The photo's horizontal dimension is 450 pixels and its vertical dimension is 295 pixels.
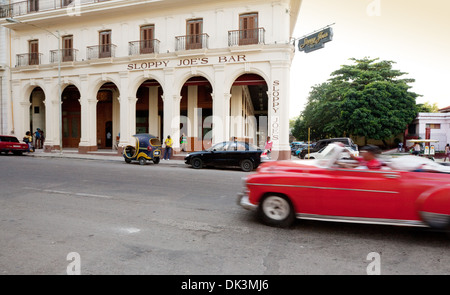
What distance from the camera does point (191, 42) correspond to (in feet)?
61.8

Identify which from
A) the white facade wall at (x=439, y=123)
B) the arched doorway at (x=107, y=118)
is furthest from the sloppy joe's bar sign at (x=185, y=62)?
the white facade wall at (x=439, y=123)

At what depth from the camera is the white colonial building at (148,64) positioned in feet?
56.9

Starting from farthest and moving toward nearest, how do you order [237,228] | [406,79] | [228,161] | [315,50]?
[406,79] < [315,50] < [228,161] < [237,228]

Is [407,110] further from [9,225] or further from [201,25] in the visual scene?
[9,225]

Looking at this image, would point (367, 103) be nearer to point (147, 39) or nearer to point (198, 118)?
point (198, 118)

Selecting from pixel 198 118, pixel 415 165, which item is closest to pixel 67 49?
pixel 198 118

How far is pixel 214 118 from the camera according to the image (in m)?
18.3

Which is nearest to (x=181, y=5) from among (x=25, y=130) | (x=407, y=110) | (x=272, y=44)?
(x=272, y=44)

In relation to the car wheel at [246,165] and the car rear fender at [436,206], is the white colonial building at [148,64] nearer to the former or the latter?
the car wheel at [246,165]

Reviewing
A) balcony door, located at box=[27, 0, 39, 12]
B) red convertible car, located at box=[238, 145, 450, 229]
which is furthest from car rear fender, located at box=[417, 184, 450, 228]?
balcony door, located at box=[27, 0, 39, 12]

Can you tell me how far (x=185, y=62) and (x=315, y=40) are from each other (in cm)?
842

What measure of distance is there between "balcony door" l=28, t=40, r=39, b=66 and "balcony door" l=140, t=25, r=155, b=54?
1001 cm
